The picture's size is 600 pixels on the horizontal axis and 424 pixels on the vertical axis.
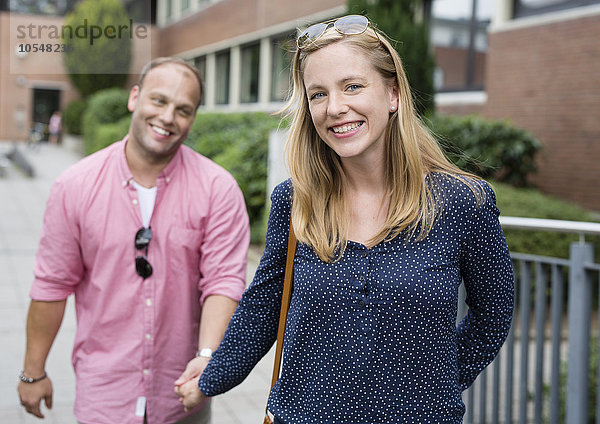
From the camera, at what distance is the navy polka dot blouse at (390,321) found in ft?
6.12

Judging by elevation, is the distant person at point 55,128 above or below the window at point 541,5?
below

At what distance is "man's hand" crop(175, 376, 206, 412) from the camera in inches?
91.0

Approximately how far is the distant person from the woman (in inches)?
1233

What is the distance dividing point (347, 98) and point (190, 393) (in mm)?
1057

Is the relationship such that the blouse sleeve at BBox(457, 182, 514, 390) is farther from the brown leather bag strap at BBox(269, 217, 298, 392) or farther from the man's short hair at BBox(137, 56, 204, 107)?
the man's short hair at BBox(137, 56, 204, 107)

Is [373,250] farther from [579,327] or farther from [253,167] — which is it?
[253,167]

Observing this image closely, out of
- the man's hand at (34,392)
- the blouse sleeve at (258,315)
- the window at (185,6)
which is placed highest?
the window at (185,6)

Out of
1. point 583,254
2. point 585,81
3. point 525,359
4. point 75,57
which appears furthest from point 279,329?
point 75,57

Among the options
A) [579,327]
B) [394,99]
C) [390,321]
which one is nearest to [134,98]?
[394,99]

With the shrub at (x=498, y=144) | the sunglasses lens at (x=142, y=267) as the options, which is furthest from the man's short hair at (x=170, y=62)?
the shrub at (x=498, y=144)

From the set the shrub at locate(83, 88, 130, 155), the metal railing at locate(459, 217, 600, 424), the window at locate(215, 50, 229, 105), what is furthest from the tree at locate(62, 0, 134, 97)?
the metal railing at locate(459, 217, 600, 424)

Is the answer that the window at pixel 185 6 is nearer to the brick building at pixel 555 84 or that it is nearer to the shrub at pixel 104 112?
the shrub at pixel 104 112

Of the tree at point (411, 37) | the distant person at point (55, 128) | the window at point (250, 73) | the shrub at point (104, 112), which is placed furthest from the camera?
the distant person at point (55, 128)

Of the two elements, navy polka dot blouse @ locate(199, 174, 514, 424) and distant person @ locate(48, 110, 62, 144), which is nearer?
navy polka dot blouse @ locate(199, 174, 514, 424)
